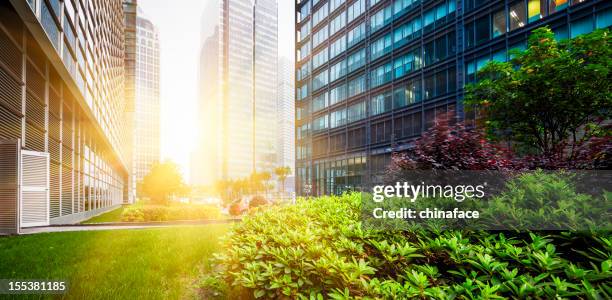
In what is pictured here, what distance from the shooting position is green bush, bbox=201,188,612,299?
96.7 inches

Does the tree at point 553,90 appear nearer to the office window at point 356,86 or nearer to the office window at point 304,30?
the office window at point 356,86

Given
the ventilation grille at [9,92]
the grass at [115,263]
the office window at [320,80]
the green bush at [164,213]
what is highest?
the office window at [320,80]

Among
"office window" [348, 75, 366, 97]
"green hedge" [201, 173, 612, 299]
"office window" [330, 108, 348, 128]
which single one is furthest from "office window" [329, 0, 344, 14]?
"green hedge" [201, 173, 612, 299]

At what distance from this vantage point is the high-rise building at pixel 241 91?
550 feet

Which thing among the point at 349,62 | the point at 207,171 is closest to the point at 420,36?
the point at 349,62

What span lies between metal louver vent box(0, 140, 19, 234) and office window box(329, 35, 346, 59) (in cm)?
4178

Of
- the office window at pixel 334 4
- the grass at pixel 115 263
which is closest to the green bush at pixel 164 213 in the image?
the grass at pixel 115 263

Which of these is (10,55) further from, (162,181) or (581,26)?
(581,26)

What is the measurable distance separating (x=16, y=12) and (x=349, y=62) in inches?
1554

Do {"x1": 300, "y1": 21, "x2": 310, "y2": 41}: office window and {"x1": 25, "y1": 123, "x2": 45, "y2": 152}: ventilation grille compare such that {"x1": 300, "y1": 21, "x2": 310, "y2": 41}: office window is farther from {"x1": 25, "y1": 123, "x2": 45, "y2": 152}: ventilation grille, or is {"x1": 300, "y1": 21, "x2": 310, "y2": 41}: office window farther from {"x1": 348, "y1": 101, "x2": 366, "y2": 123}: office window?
{"x1": 25, "y1": 123, "x2": 45, "y2": 152}: ventilation grille

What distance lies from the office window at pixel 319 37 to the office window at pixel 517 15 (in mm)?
29275

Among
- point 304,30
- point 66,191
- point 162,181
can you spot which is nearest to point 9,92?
point 66,191

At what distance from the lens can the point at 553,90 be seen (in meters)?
12.9

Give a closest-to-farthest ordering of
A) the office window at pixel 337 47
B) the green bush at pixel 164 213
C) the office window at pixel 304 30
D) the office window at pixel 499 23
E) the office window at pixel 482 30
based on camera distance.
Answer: the green bush at pixel 164 213 → the office window at pixel 499 23 → the office window at pixel 482 30 → the office window at pixel 337 47 → the office window at pixel 304 30
